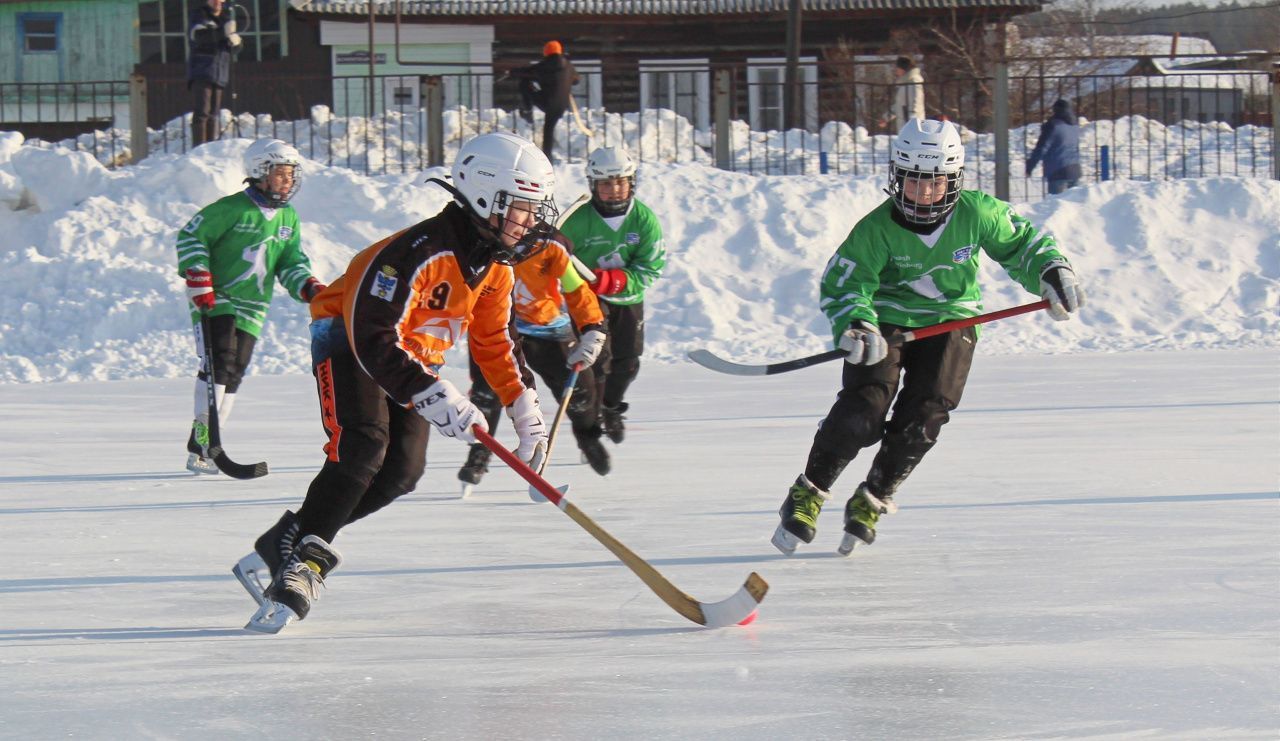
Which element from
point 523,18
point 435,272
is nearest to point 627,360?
point 435,272

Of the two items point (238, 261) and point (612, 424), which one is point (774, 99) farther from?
point (238, 261)

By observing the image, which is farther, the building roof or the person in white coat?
the building roof

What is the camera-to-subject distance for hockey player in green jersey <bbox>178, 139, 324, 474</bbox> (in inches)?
246

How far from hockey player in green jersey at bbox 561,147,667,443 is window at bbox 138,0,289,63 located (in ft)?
63.4

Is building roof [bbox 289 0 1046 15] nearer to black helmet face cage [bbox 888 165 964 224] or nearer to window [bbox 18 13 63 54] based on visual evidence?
window [bbox 18 13 63 54]

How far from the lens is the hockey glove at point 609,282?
6.36m

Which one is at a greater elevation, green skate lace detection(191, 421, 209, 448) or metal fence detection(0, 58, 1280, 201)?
metal fence detection(0, 58, 1280, 201)

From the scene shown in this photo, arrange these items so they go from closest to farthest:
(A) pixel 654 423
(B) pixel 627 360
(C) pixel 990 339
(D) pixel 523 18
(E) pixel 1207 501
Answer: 1. (E) pixel 1207 501
2. (B) pixel 627 360
3. (A) pixel 654 423
4. (C) pixel 990 339
5. (D) pixel 523 18

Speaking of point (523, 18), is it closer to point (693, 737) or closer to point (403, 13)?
point (403, 13)

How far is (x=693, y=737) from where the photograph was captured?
2748mm

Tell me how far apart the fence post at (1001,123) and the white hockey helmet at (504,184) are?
9.84m

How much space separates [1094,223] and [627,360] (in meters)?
7.04

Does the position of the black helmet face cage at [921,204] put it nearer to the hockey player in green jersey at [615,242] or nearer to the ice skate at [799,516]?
the ice skate at [799,516]

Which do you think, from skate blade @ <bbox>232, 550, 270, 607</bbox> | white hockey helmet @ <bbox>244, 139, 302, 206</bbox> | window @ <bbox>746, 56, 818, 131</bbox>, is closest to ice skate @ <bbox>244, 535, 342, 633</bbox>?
skate blade @ <bbox>232, 550, 270, 607</bbox>
